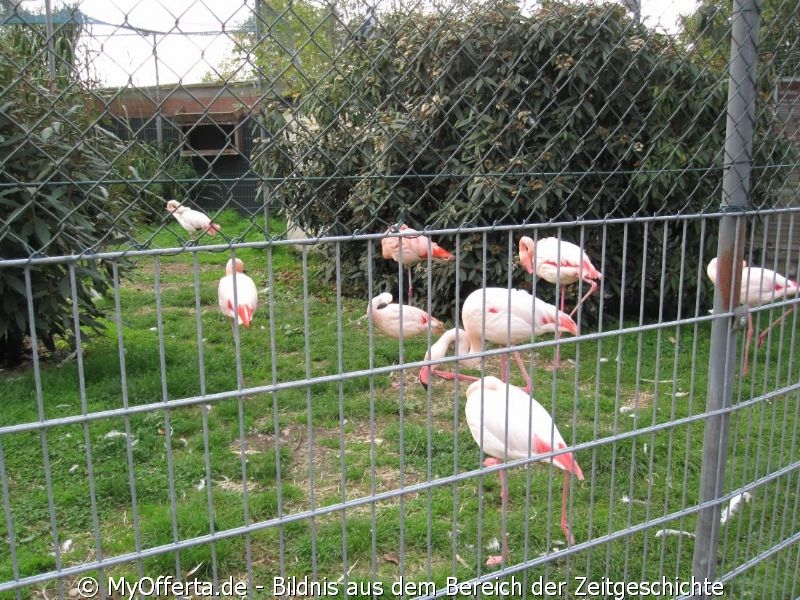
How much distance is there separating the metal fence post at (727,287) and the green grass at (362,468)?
2.7 inches

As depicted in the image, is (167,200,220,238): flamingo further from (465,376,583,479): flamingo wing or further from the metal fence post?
the metal fence post

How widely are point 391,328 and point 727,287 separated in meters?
2.17

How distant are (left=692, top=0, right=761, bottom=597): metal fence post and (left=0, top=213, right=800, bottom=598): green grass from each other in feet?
0.22

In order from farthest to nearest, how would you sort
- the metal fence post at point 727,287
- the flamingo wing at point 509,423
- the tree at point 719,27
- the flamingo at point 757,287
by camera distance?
the flamingo wing at point 509,423 → the tree at point 719,27 → the flamingo at point 757,287 → the metal fence post at point 727,287

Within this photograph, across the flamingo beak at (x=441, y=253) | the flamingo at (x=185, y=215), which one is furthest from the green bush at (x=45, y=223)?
the flamingo beak at (x=441, y=253)

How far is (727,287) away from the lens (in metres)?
2.31

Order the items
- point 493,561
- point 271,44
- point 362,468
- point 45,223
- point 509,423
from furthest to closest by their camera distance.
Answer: point 362,468
point 45,223
point 493,561
point 509,423
point 271,44

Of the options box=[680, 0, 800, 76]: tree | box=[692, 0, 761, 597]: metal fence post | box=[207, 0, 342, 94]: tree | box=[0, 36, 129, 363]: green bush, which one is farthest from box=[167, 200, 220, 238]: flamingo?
box=[680, 0, 800, 76]: tree

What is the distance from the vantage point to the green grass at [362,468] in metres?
2.55

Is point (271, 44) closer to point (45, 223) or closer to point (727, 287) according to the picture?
point (727, 287)

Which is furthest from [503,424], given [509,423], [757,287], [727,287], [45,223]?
[45,223]

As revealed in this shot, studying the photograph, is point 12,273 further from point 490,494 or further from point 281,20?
point 281,20

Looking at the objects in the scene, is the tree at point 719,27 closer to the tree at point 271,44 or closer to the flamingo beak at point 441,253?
the flamingo beak at point 441,253

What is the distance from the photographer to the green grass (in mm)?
2555
